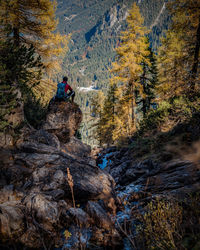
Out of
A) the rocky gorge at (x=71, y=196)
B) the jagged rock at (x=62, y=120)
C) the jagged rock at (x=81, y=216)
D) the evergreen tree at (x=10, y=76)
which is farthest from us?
the jagged rock at (x=62, y=120)

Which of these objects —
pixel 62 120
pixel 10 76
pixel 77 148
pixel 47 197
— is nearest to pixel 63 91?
pixel 62 120

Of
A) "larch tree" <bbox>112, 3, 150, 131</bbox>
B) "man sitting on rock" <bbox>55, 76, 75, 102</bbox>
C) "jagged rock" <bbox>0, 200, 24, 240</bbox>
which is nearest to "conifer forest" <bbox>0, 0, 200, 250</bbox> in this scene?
"jagged rock" <bbox>0, 200, 24, 240</bbox>

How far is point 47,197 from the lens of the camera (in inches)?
184

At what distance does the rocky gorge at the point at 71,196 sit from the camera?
3639 millimetres

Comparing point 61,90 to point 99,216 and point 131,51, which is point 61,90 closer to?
point 99,216

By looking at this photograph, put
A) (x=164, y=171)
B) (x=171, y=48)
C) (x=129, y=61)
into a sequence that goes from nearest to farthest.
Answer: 1. (x=164, y=171)
2. (x=129, y=61)
3. (x=171, y=48)

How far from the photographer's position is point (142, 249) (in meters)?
2.66

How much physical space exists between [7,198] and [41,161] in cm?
180

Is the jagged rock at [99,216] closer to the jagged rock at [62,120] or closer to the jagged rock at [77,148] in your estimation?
the jagged rock at [77,148]

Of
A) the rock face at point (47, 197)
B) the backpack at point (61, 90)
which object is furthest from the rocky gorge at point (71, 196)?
the backpack at point (61, 90)

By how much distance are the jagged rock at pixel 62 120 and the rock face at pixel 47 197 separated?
5.03 feet

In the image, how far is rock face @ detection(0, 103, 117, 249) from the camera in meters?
3.70

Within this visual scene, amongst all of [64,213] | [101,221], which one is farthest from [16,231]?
[101,221]

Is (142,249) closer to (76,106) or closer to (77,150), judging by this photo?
(77,150)
